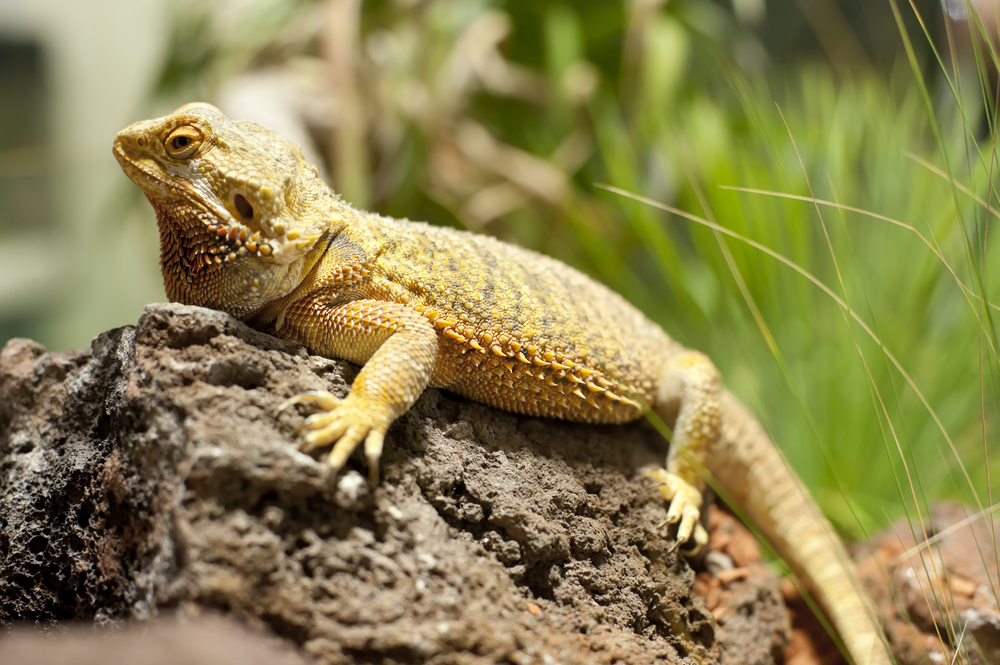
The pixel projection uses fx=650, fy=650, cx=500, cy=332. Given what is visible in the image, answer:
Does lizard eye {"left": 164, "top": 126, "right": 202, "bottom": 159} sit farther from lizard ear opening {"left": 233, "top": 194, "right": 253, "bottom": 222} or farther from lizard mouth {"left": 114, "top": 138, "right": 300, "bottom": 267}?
lizard ear opening {"left": 233, "top": 194, "right": 253, "bottom": 222}

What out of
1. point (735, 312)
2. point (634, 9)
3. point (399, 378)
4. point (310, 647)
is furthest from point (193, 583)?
point (634, 9)

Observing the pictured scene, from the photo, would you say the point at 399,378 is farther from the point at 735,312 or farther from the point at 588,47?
the point at 588,47

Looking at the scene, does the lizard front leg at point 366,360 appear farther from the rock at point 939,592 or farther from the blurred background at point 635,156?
the rock at point 939,592

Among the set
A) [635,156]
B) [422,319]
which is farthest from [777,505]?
[635,156]

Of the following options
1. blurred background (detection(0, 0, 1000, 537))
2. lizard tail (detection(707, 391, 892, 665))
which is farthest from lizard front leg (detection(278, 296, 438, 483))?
lizard tail (detection(707, 391, 892, 665))

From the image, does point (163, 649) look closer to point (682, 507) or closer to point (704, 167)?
point (682, 507)
